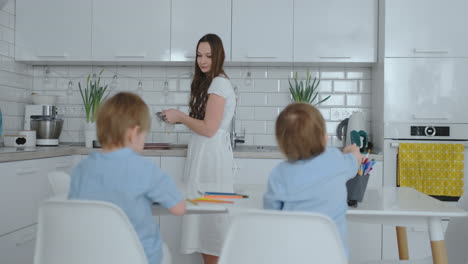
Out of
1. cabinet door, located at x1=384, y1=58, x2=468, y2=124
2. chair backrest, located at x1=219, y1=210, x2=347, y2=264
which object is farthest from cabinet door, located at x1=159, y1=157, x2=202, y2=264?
chair backrest, located at x1=219, y1=210, x2=347, y2=264

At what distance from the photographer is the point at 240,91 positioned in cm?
371

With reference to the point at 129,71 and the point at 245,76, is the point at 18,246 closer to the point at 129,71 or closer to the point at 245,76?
the point at 129,71

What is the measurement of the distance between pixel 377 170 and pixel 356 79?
864 mm

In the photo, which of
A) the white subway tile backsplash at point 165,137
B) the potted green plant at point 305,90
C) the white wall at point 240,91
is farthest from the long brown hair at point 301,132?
the white subway tile backsplash at point 165,137

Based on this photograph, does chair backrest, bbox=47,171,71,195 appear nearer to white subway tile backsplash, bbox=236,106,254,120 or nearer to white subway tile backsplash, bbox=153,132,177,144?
white subway tile backsplash, bbox=153,132,177,144

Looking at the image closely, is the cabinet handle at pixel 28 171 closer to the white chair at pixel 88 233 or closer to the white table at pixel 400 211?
the white table at pixel 400 211

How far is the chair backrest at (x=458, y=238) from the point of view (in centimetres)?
177

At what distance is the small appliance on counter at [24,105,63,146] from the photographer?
3.40 metres

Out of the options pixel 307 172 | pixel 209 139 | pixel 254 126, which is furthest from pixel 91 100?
pixel 307 172

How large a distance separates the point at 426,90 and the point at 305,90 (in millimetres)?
857

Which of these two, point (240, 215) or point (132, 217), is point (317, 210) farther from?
point (132, 217)

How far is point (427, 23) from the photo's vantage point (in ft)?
10.1

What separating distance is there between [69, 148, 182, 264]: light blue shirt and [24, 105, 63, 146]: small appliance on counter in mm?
2175

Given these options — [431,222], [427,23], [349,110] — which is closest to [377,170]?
[349,110]
